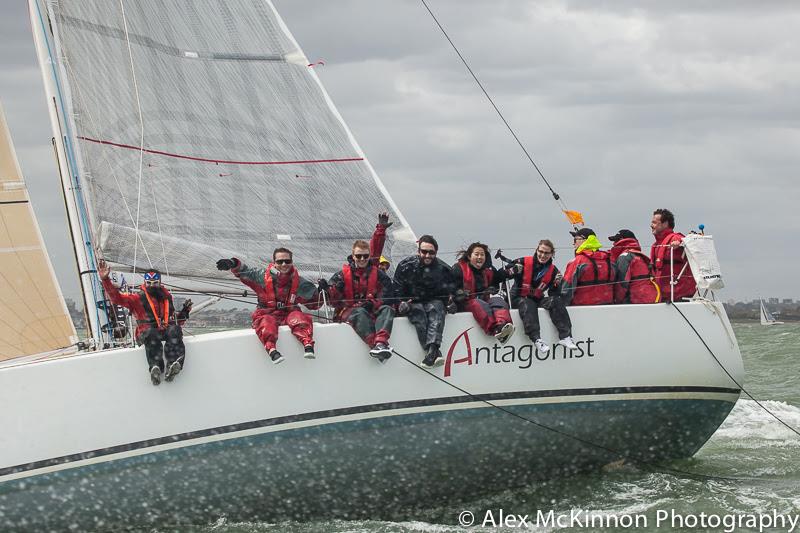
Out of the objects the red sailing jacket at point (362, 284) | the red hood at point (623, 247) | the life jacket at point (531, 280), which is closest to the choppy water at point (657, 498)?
the life jacket at point (531, 280)

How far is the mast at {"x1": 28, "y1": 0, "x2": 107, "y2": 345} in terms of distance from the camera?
26.8 ft

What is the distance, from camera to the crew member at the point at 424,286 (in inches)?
293

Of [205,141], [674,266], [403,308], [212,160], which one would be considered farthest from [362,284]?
[674,266]

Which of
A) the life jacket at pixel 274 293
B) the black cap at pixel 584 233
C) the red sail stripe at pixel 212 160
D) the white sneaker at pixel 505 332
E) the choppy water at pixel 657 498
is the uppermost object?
the red sail stripe at pixel 212 160

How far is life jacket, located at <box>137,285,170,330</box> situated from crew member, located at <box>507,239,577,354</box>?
8.21ft

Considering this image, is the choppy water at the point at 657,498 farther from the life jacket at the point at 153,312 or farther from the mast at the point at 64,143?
the mast at the point at 64,143

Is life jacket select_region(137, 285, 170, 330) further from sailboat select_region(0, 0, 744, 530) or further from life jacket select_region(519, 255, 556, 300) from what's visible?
life jacket select_region(519, 255, 556, 300)

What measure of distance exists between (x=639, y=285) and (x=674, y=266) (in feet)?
1.44

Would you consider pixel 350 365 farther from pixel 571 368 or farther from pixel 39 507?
pixel 39 507

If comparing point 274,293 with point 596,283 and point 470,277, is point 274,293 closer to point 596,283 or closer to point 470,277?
point 470,277

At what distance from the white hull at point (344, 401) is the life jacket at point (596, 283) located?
32 cm

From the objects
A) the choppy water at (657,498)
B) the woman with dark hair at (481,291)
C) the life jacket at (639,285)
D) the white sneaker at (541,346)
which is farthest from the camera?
the life jacket at (639,285)

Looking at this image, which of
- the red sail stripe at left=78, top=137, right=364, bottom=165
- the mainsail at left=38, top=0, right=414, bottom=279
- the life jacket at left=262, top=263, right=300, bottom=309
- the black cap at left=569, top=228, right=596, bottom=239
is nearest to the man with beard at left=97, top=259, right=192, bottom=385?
the life jacket at left=262, top=263, right=300, bottom=309

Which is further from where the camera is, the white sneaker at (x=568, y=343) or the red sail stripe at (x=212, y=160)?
the red sail stripe at (x=212, y=160)
